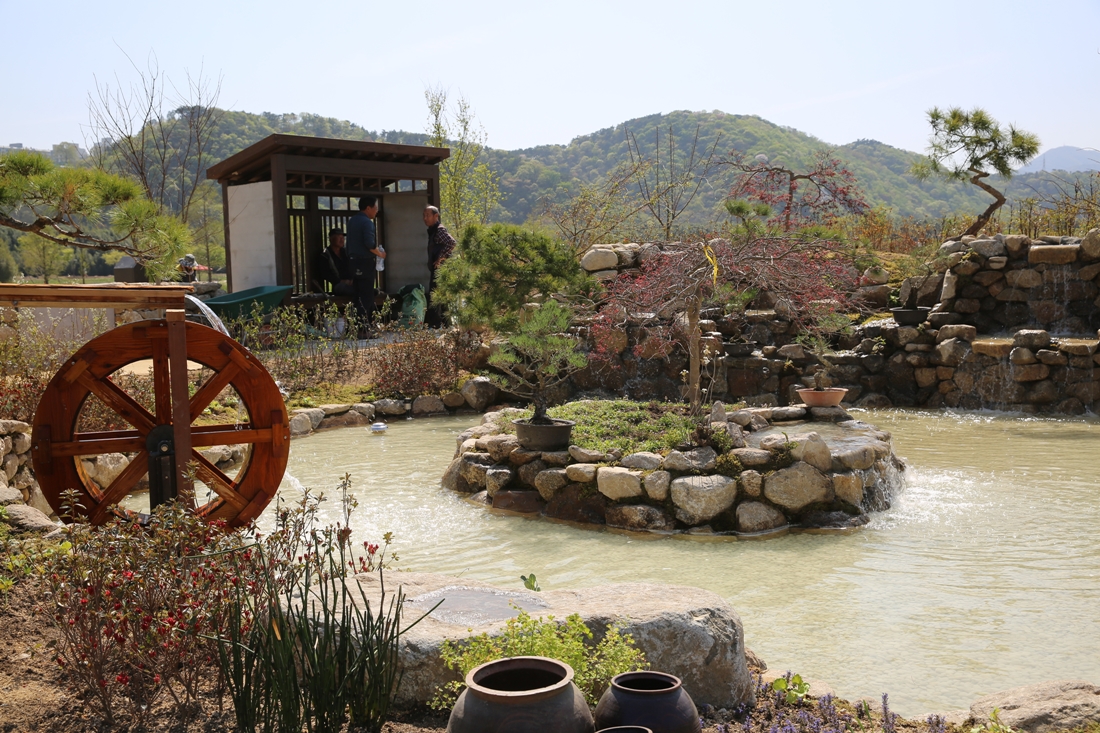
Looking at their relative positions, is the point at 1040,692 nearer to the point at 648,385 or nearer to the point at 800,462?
the point at 800,462

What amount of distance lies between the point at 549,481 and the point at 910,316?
6.86 m

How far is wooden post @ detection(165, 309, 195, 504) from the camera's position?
14.0ft

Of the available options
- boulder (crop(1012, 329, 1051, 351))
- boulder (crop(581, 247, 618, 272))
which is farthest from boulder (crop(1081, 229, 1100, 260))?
boulder (crop(581, 247, 618, 272))

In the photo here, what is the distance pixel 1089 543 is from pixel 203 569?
493 cm

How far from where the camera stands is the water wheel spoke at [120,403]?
4.59 m

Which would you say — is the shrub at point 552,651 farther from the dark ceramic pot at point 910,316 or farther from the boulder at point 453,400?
the dark ceramic pot at point 910,316

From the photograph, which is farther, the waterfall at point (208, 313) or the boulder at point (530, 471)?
the boulder at point (530, 471)

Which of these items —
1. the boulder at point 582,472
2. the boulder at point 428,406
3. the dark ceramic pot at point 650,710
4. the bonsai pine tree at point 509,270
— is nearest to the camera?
the dark ceramic pot at point 650,710

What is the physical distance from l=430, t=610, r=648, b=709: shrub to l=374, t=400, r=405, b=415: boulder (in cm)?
754

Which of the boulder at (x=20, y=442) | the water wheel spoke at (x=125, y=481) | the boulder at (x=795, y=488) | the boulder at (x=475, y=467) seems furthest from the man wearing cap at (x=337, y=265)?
the boulder at (x=795, y=488)

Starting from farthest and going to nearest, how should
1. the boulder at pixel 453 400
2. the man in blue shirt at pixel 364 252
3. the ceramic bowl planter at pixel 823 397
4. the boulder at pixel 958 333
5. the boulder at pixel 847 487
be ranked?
the man in blue shirt at pixel 364 252 → the boulder at pixel 958 333 → the boulder at pixel 453 400 → the ceramic bowl planter at pixel 823 397 → the boulder at pixel 847 487

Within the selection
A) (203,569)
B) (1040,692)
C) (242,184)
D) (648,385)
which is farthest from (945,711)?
(242,184)

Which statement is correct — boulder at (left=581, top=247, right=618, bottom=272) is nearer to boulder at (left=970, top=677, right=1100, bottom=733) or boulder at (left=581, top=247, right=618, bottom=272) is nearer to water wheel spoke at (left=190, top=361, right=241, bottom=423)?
water wheel spoke at (left=190, top=361, right=241, bottom=423)

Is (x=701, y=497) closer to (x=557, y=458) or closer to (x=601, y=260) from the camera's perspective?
(x=557, y=458)
